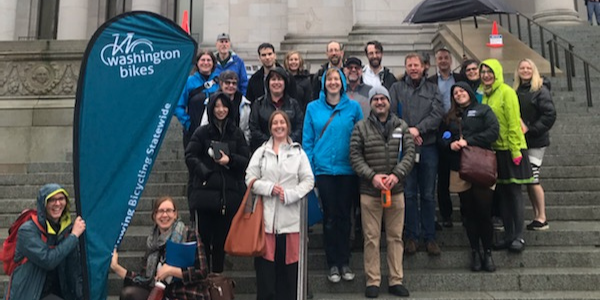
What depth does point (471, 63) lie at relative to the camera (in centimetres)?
642

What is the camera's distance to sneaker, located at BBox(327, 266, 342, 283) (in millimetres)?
5207

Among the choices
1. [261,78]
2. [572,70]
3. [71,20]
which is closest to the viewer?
[261,78]

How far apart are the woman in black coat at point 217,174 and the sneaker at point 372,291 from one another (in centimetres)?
160

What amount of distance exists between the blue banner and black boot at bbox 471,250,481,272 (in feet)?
12.5

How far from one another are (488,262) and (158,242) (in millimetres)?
3701

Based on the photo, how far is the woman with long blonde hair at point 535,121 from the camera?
612 centimetres

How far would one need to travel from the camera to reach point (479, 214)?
5.38 m

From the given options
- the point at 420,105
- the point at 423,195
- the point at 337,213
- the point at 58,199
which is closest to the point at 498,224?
the point at 423,195

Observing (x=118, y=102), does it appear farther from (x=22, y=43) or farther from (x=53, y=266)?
(x=22, y=43)

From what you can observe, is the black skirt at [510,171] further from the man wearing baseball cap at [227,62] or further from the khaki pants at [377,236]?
the man wearing baseball cap at [227,62]

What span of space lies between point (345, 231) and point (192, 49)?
2.55 metres

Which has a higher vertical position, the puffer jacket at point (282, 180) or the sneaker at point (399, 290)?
the puffer jacket at point (282, 180)

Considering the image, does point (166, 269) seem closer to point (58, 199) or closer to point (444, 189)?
point (58, 199)

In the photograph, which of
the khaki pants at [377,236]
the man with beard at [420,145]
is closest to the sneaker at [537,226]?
the man with beard at [420,145]
